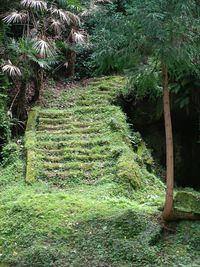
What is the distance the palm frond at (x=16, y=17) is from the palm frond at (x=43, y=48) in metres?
0.85

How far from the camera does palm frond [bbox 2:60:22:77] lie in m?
9.57

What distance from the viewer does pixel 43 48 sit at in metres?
10.3

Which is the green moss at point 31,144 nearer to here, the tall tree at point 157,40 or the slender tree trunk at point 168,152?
the slender tree trunk at point 168,152

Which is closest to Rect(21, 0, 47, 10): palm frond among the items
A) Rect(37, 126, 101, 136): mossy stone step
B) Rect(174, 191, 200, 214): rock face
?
Rect(37, 126, 101, 136): mossy stone step

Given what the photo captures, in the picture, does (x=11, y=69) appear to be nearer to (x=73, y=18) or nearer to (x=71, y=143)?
(x=71, y=143)

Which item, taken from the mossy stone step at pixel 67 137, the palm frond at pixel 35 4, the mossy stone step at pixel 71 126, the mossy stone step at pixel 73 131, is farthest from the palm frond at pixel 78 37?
the mossy stone step at pixel 67 137

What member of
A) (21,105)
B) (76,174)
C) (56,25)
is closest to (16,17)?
(56,25)

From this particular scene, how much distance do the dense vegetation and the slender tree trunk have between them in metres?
0.01

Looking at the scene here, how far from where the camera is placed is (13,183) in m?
7.91

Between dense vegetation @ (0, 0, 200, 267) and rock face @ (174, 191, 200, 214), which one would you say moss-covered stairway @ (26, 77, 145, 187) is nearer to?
dense vegetation @ (0, 0, 200, 267)

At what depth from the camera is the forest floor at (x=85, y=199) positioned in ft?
17.5

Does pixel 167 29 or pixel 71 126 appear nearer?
pixel 167 29

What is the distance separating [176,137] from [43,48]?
429 centimetres

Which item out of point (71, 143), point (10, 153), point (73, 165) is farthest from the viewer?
point (71, 143)
